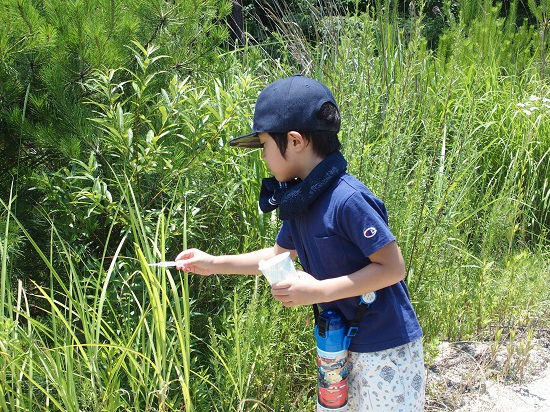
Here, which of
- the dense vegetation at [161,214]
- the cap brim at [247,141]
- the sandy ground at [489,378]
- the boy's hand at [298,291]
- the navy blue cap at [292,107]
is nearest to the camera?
the boy's hand at [298,291]

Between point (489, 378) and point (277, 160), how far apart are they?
1909 millimetres

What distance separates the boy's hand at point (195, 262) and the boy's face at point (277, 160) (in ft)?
1.30

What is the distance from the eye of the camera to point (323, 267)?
212cm

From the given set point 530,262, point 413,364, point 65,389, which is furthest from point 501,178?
point 65,389

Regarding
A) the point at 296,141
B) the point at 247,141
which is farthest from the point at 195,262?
the point at 296,141

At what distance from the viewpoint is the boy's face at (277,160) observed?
7.02 ft

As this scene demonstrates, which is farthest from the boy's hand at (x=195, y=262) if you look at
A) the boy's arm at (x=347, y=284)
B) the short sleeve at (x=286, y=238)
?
the boy's arm at (x=347, y=284)

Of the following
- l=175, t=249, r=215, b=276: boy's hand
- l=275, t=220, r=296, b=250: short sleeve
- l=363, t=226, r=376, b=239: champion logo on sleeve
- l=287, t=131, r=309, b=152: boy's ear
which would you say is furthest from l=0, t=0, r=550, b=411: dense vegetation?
l=363, t=226, r=376, b=239: champion logo on sleeve

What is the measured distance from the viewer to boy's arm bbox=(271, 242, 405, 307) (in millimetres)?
1956

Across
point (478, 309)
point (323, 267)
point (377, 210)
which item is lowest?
point (478, 309)

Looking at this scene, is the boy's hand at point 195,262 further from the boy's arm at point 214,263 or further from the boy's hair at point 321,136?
the boy's hair at point 321,136

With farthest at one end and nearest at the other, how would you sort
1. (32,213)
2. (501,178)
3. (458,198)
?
1. (501,178)
2. (458,198)
3. (32,213)

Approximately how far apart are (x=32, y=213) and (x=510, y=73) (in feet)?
16.1

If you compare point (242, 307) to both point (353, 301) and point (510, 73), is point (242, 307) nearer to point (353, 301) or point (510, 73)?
point (353, 301)
